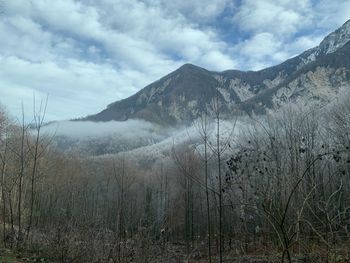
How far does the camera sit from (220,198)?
23.4ft

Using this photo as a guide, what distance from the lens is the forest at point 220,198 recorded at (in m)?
7.15

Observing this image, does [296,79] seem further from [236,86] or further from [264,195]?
[264,195]

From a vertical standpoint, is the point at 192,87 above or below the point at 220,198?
above

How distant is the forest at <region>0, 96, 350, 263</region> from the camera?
23.4 feet

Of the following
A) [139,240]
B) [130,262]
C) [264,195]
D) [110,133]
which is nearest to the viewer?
[264,195]

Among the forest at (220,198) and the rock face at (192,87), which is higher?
the rock face at (192,87)

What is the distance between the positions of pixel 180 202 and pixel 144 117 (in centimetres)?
11222

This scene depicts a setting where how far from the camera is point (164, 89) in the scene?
155 meters

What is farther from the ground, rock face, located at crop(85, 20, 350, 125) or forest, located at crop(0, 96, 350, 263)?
rock face, located at crop(85, 20, 350, 125)

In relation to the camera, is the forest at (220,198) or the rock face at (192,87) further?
the rock face at (192,87)

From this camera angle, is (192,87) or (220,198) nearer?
(220,198)

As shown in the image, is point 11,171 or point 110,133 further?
point 110,133

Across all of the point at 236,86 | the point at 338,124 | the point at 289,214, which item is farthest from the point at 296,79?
Answer: the point at 289,214

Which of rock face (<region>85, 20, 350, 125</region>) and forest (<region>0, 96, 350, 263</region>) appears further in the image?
rock face (<region>85, 20, 350, 125</region>)
